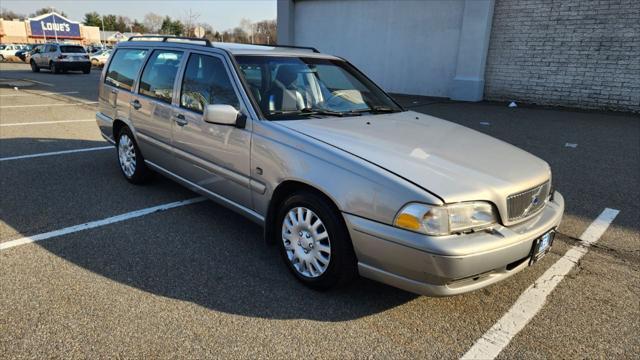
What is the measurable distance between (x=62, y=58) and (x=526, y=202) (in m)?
28.3

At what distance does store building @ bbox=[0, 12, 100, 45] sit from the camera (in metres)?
69.1

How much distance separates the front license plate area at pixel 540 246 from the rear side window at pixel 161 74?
11.1 feet

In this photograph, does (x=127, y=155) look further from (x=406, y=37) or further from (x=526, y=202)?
(x=406, y=37)

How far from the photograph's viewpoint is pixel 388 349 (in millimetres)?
2496

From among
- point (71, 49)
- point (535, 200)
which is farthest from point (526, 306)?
point (71, 49)

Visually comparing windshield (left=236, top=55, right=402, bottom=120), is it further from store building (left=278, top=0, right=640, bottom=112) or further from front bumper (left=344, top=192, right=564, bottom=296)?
store building (left=278, top=0, right=640, bottom=112)

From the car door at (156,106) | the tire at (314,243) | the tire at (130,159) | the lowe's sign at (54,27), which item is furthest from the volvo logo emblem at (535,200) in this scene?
the lowe's sign at (54,27)

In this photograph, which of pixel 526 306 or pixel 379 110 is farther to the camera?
pixel 379 110

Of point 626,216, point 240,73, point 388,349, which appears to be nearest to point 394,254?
point 388,349

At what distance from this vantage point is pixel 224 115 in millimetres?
3277

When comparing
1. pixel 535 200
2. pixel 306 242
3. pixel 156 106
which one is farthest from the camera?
pixel 156 106

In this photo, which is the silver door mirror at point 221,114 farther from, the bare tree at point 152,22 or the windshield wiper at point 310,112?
the bare tree at point 152,22

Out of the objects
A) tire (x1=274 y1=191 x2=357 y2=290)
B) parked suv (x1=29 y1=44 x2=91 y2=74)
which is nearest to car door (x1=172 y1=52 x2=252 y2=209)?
tire (x1=274 y1=191 x2=357 y2=290)

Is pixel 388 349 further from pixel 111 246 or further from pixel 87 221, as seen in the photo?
pixel 87 221
